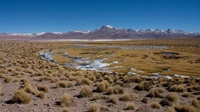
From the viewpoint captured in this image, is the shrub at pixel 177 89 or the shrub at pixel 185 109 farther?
the shrub at pixel 177 89

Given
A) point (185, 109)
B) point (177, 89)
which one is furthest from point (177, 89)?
point (185, 109)

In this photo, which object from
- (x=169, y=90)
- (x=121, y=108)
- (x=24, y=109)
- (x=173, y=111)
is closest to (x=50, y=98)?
(x=24, y=109)

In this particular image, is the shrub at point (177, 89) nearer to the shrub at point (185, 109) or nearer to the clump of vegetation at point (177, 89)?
the clump of vegetation at point (177, 89)

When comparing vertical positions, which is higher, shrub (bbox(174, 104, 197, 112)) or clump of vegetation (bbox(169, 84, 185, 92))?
shrub (bbox(174, 104, 197, 112))

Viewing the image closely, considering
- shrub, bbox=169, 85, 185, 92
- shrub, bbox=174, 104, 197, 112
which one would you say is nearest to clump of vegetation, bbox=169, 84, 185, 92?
shrub, bbox=169, 85, 185, 92

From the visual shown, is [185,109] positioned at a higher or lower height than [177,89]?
higher

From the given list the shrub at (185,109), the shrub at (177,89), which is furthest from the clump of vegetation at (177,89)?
the shrub at (185,109)

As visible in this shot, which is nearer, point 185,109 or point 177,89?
point 185,109

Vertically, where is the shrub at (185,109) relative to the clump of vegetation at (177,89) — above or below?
above

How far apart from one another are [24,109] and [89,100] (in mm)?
4129

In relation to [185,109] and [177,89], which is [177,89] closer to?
[177,89]

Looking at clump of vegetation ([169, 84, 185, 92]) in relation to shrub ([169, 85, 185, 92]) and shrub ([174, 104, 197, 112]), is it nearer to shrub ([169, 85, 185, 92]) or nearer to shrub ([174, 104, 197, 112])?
shrub ([169, 85, 185, 92])

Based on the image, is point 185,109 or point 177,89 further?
point 177,89

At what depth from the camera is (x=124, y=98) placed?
14.0 m
